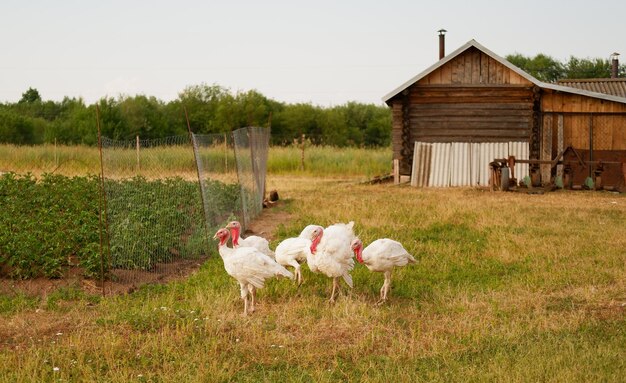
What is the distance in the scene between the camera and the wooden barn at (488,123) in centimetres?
2691

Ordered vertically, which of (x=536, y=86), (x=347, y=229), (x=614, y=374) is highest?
(x=536, y=86)

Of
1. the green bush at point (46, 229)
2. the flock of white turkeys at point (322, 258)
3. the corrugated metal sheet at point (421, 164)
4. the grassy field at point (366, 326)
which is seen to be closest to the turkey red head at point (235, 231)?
the flock of white turkeys at point (322, 258)

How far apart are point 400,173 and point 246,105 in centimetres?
3788

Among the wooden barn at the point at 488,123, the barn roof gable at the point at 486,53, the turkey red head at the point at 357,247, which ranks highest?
the barn roof gable at the point at 486,53

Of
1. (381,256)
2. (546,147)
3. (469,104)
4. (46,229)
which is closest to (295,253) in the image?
(381,256)

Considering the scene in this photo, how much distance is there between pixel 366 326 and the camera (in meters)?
8.81

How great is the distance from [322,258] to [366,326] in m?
1.53

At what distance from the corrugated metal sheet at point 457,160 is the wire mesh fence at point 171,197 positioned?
30.8 ft

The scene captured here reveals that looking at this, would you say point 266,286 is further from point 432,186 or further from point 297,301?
point 432,186

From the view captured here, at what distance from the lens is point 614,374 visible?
7.02 metres

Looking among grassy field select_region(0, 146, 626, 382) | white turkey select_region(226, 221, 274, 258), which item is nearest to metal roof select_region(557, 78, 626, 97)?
grassy field select_region(0, 146, 626, 382)

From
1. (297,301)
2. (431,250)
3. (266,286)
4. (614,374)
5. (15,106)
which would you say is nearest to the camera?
(614,374)

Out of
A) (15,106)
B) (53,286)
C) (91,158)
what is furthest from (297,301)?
(15,106)

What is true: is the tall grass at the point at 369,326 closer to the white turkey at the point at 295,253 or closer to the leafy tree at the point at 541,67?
the white turkey at the point at 295,253
